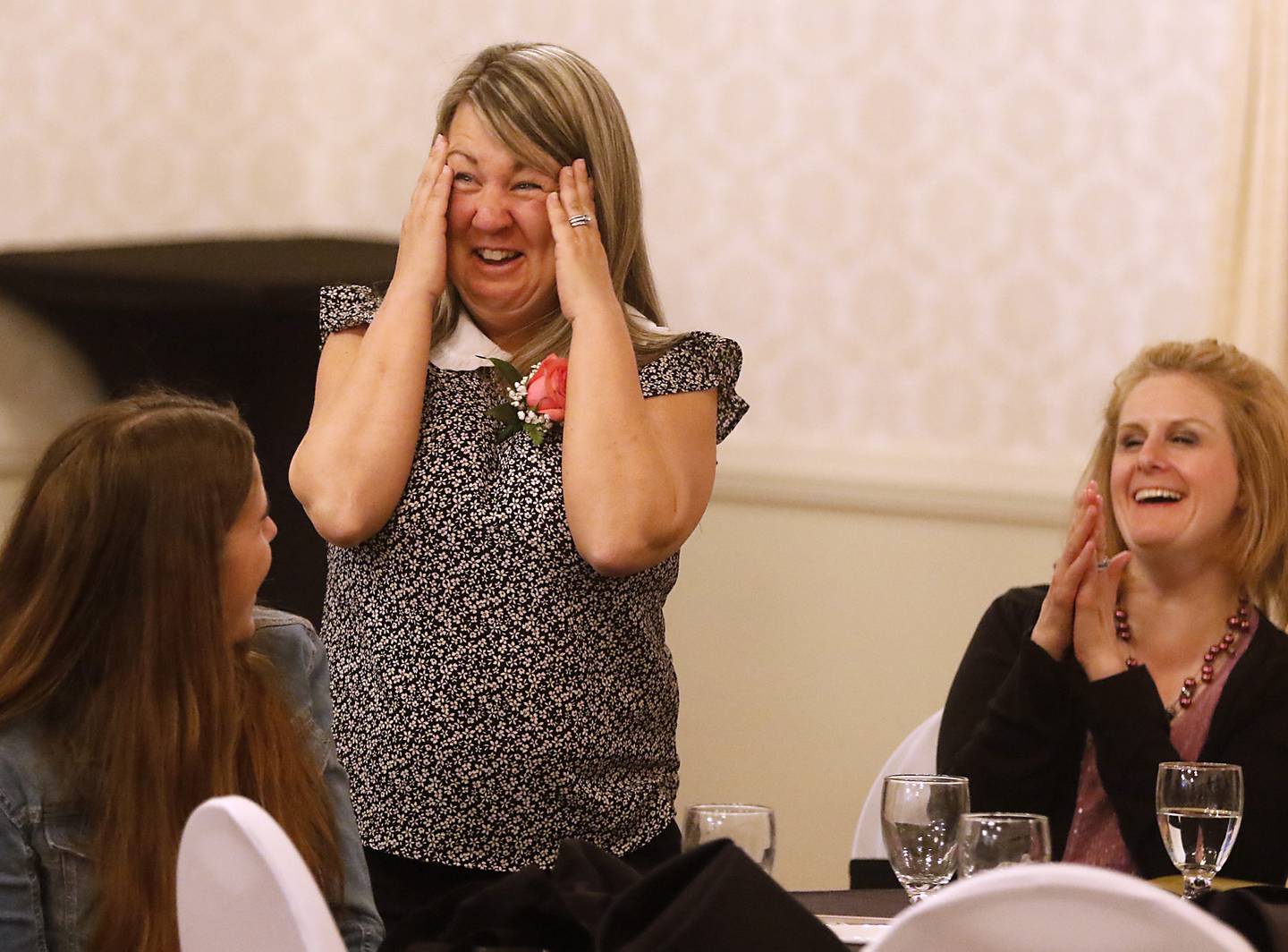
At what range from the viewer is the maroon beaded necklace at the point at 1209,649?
2270mm

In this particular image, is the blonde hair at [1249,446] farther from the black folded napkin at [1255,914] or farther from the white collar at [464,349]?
the black folded napkin at [1255,914]

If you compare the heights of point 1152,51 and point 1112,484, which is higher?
point 1152,51

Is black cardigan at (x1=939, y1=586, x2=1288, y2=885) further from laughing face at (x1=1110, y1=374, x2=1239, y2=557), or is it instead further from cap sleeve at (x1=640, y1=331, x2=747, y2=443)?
cap sleeve at (x1=640, y1=331, x2=747, y2=443)

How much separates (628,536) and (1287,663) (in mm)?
920

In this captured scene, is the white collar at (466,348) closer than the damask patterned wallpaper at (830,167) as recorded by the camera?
Yes

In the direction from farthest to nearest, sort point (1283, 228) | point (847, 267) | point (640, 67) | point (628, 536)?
1. point (640, 67)
2. point (847, 267)
3. point (1283, 228)
4. point (628, 536)

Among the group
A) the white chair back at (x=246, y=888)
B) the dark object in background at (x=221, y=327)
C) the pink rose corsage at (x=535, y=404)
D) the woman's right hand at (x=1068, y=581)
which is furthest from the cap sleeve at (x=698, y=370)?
the dark object in background at (x=221, y=327)

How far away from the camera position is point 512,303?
2.20 m

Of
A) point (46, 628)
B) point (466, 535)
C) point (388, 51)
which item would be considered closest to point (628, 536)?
point (466, 535)

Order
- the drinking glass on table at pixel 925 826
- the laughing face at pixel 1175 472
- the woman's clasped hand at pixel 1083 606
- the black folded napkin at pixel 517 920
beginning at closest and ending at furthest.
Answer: the black folded napkin at pixel 517 920 → the drinking glass on table at pixel 925 826 → the woman's clasped hand at pixel 1083 606 → the laughing face at pixel 1175 472

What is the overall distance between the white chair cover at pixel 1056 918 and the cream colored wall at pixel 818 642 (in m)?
2.69

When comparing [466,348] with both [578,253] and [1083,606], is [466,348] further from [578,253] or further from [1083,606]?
[1083,606]

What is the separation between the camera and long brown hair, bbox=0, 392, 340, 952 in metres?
1.47

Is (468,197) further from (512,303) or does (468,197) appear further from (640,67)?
(640,67)
